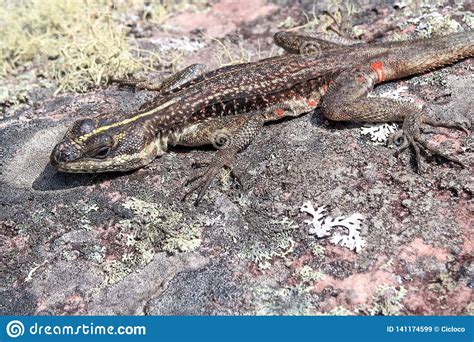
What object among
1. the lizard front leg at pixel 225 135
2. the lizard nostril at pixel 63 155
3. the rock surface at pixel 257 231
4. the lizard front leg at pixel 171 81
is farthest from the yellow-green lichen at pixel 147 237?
the lizard front leg at pixel 171 81

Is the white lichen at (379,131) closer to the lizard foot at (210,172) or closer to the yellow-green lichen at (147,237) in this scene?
the lizard foot at (210,172)

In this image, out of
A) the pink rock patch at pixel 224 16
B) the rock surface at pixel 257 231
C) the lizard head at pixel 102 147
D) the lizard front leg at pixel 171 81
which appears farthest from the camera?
the pink rock patch at pixel 224 16

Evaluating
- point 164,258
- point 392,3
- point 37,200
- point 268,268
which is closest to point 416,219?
point 268,268

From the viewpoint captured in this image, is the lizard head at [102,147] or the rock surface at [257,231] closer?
the rock surface at [257,231]

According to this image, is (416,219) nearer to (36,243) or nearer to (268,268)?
(268,268)

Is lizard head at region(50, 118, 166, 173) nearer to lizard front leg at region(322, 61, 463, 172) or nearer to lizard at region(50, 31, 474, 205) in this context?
lizard at region(50, 31, 474, 205)

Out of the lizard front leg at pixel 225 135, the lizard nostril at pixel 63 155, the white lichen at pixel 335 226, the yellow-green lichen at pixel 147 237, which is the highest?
the lizard nostril at pixel 63 155

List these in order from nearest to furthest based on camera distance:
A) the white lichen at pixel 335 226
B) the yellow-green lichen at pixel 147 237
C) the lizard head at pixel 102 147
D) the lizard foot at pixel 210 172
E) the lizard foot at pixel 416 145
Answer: the white lichen at pixel 335 226 → the yellow-green lichen at pixel 147 237 → the lizard foot at pixel 416 145 → the lizard foot at pixel 210 172 → the lizard head at pixel 102 147
